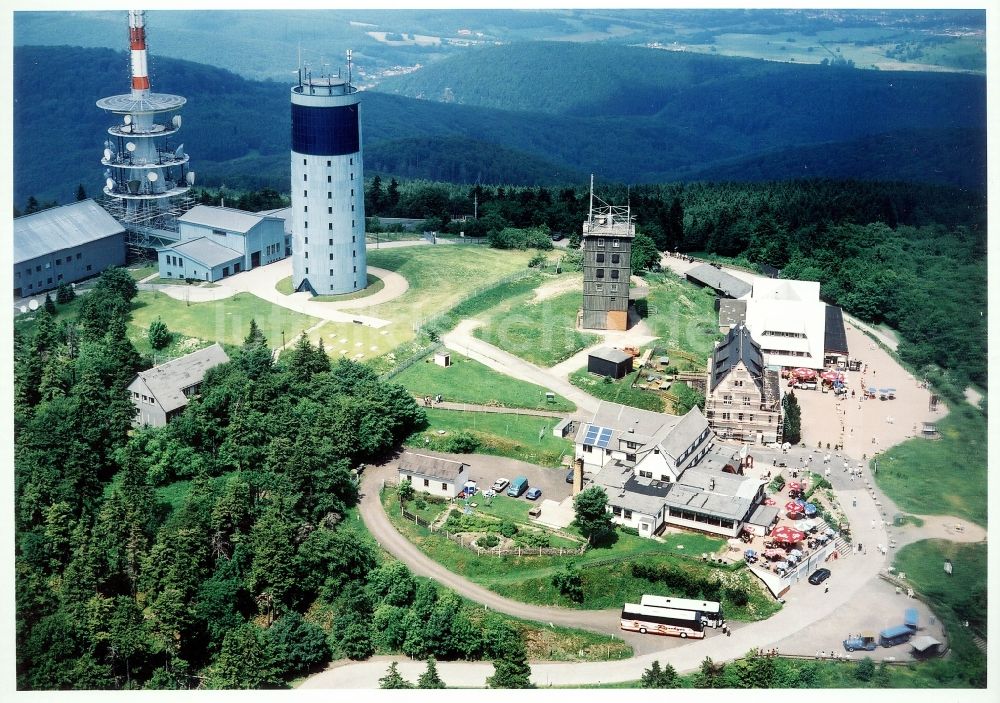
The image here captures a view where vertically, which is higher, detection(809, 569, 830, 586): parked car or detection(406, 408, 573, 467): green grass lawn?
detection(406, 408, 573, 467): green grass lawn

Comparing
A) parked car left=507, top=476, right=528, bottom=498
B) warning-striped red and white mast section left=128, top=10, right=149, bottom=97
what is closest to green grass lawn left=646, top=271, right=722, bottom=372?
parked car left=507, top=476, right=528, bottom=498

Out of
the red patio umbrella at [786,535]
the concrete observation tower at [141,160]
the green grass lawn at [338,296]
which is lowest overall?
the red patio umbrella at [786,535]

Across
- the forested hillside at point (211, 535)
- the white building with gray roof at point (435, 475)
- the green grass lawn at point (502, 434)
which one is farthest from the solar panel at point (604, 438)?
the forested hillside at point (211, 535)

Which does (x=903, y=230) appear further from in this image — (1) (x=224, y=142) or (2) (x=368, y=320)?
(1) (x=224, y=142)

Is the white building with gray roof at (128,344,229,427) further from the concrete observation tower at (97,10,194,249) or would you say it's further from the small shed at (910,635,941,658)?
the small shed at (910,635,941,658)

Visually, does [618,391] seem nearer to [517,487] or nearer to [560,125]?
[517,487]

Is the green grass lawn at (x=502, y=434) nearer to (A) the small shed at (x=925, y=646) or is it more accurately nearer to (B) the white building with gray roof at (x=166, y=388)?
(B) the white building with gray roof at (x=166, y=388)
